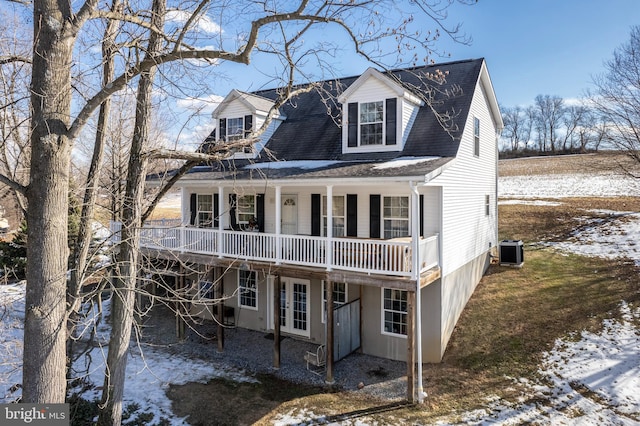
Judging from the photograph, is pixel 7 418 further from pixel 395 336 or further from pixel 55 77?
pixel 395 336

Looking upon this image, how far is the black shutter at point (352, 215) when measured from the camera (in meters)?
12.8

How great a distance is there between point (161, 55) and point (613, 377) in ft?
40.7

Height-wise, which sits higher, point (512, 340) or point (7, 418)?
point (7, 418)

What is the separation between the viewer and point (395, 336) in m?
12.0

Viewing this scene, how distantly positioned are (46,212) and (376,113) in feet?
32.5

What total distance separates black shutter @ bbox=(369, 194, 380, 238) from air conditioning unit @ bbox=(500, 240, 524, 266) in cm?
785

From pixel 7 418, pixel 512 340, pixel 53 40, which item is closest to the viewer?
pixel 53 40

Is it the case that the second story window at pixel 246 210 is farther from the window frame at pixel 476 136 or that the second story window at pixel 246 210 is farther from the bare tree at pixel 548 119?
the bare tree at pixel 548 119

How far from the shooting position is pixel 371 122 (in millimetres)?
12938

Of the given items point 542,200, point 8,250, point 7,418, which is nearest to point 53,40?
point 7,418

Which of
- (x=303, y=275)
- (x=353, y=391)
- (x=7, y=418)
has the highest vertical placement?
(x=303, y=275)

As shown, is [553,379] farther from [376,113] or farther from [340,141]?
[340,141]

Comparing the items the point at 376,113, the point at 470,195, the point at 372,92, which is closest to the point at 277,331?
the point at 376,113

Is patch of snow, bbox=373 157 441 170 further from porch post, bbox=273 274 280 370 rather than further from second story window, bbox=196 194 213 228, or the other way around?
second story window, bbox=196 194 213 228
